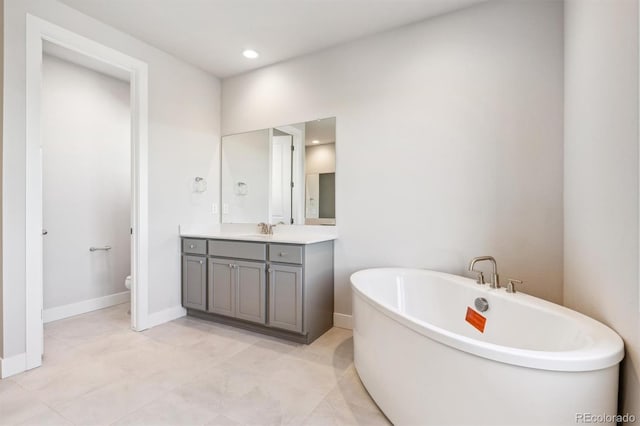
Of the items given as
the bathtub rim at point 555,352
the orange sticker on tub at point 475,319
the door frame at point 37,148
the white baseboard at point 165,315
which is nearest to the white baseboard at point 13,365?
the door frame at point 37,148

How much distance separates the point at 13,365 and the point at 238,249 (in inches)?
63.8

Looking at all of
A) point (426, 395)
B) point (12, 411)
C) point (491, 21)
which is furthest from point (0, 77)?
point (491, 21)

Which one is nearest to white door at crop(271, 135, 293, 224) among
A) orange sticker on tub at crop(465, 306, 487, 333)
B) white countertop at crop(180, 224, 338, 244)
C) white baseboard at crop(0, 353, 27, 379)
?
white countertop at crop(180, 224, 338, 244)

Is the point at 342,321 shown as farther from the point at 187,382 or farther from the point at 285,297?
the point at 187,382

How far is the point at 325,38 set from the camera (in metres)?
2.81

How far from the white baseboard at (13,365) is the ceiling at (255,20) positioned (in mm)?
2490

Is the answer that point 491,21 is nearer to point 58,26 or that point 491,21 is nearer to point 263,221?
point 263,221

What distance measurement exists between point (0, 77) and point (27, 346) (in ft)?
5.76

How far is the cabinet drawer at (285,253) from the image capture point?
8.38ft

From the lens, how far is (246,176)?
3.58 m

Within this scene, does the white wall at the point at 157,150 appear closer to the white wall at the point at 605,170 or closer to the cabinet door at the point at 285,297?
the cabinet door at the point at 285,297

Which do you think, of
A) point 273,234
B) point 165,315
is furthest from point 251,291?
point 165,315

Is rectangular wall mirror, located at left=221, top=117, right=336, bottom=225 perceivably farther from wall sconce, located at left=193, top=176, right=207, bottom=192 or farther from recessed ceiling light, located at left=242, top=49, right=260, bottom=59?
recessed ceiling light, located at left=242, top=49, right=260, bottom=59

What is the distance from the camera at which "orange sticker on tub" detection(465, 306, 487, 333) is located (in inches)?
76.0
